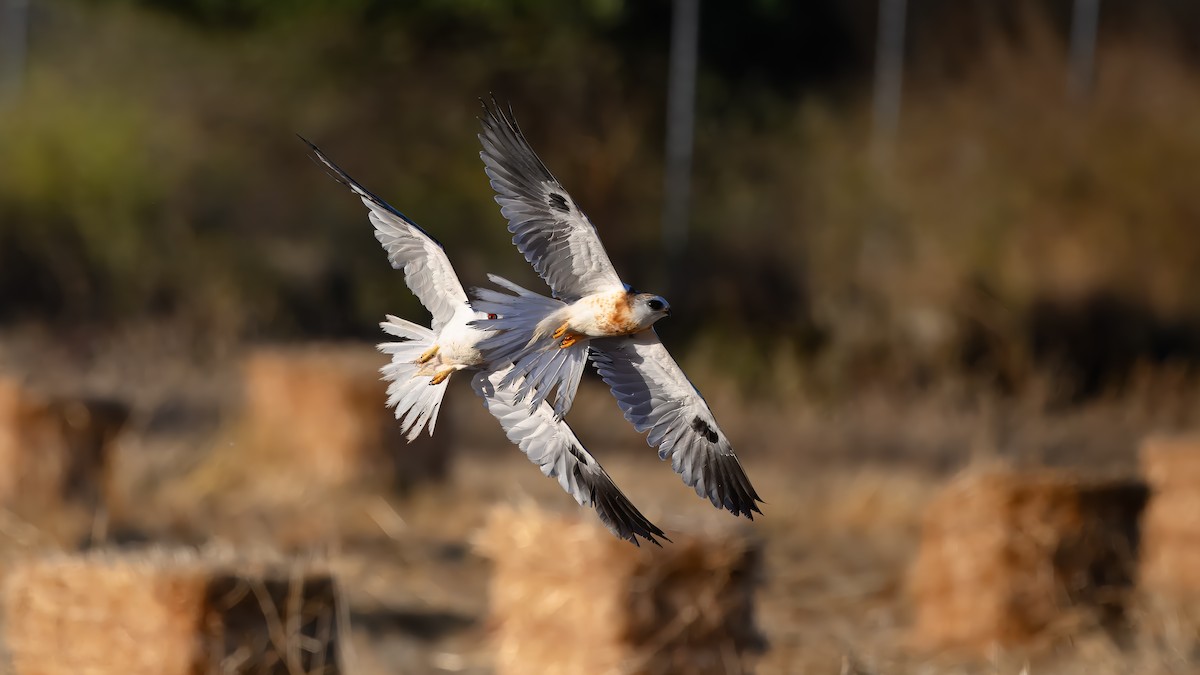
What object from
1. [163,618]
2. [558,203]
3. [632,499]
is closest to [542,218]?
[558,203]

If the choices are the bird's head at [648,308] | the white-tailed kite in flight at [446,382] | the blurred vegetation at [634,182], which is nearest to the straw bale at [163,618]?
the white-tailed kite in flight at [446,382]

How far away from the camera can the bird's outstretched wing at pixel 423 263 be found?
2.12m

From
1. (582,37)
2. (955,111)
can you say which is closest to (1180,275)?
(955,111)

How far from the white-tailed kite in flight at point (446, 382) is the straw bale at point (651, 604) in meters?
1.58

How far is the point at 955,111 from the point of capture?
36.8 feet

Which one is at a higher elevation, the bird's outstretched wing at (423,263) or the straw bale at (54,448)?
the bird's outstretched wing at (423,263)

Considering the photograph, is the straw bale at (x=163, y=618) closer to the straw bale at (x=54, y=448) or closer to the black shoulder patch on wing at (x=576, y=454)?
the black shoulder patch on wing at (x=576, y=454)

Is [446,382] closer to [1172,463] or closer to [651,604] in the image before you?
[651,604]

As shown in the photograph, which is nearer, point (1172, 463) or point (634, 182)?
point (1172, 463)

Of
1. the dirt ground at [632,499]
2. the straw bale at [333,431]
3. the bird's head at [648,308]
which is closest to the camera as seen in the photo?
the bird's head at [648,308]

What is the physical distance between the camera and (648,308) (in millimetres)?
1855

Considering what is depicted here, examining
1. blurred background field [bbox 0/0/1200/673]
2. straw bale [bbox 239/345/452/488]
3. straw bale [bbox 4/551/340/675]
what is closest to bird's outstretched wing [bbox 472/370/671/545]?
straw bale [bbox 4/551/340/675]

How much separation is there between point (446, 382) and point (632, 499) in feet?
8.20

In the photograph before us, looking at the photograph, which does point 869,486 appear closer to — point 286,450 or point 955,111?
point 286,450
